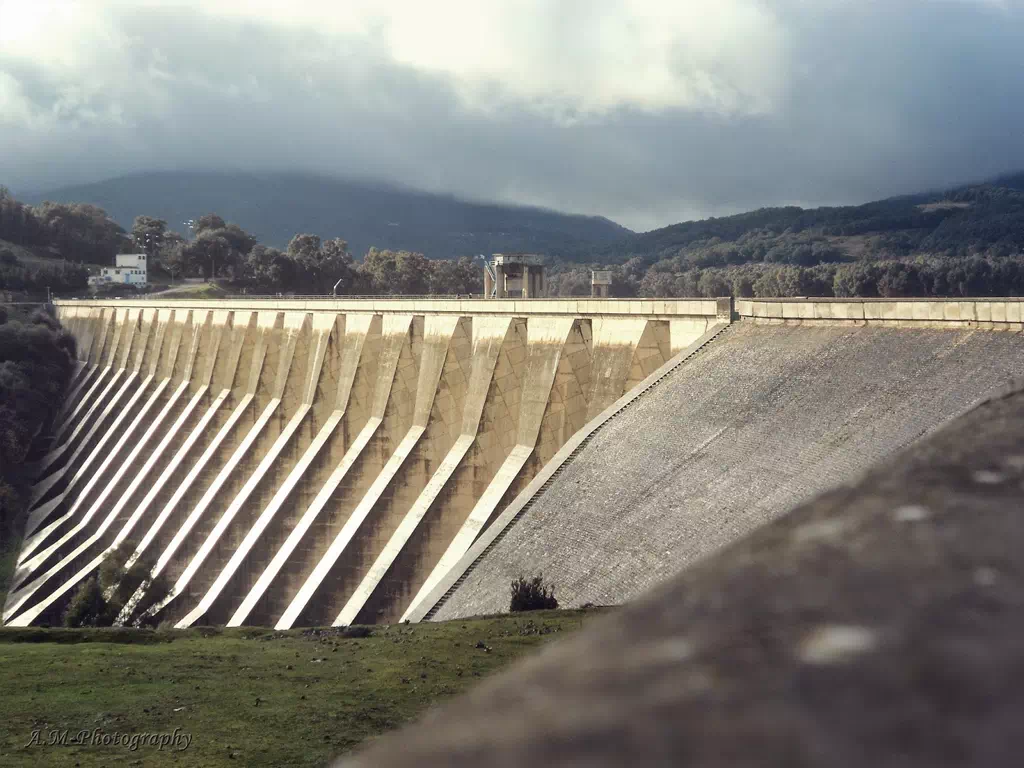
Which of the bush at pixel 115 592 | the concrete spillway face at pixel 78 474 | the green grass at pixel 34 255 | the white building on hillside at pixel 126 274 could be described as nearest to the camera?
the bush at pixel 115 592

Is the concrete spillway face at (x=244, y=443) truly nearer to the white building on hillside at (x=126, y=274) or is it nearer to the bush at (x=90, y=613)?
the bush at (x=90, y=613)

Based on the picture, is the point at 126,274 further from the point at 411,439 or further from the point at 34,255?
the point at 411,439

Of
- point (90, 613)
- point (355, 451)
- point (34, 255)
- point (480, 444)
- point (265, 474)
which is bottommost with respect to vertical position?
point (90, 613)

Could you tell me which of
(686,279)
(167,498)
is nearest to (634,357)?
(167,498)

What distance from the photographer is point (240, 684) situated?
17844 mm

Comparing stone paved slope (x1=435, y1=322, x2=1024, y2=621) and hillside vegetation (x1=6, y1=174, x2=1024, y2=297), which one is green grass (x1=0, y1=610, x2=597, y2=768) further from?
hillside vegetation (x1=6, y1=174, x2=1024, y2=297)

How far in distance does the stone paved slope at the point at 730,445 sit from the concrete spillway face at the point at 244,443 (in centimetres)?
1796

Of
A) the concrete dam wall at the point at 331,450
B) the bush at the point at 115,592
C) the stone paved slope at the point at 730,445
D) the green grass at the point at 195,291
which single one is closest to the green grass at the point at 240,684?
the stone paved slope at the point at 730,445

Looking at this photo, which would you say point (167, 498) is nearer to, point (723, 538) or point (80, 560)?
point (80, 560)

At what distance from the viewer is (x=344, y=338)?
4709 centimetres

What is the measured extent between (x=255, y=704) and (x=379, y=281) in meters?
83.8

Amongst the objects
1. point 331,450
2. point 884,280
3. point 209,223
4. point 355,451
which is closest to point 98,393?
point 331,450

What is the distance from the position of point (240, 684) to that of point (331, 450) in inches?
971

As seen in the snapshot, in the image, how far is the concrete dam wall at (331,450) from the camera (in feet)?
106
